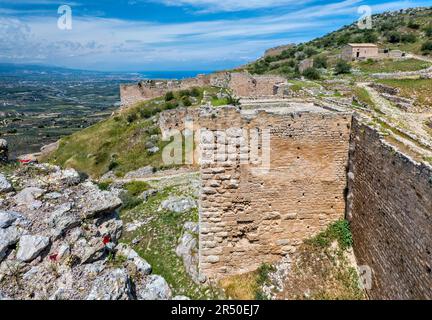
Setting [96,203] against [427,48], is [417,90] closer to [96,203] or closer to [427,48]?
[96,203]

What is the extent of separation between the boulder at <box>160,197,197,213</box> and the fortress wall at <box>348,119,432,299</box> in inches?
253

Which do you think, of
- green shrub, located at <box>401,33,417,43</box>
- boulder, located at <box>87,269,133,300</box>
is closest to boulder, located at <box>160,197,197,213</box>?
boulder, located at <box>87,269,133,300</box>

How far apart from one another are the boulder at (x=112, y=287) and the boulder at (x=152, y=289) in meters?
0.66

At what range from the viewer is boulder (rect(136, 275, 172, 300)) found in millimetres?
6531

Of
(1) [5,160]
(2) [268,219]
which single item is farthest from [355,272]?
(1) [5,160]

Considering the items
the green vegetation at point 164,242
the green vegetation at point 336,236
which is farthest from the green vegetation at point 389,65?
the green vegetation at point 336,236

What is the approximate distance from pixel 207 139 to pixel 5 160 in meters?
5.42

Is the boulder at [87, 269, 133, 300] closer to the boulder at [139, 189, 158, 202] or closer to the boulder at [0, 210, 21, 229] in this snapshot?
the boulder at [0, 210, 21, 229]

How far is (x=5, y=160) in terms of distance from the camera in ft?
30.2

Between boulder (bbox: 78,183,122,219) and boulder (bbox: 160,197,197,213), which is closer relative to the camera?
boulder (bbox: 78,183,122,219)

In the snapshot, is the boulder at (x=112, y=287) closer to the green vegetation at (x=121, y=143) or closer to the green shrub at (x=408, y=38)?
the green vegetation at (x=121, y=143)

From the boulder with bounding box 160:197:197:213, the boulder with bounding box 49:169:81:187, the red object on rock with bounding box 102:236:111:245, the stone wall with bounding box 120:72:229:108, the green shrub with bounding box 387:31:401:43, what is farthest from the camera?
the green shrub with bounding box 387:31:401:43

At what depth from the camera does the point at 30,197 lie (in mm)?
6816

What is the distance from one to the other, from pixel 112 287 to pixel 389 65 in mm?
39121
